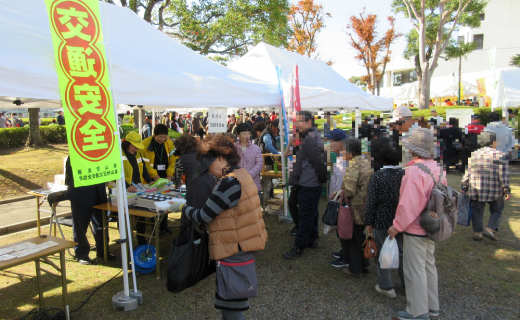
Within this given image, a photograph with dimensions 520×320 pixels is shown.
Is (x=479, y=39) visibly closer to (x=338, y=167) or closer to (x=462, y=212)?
(x=462, y=212)

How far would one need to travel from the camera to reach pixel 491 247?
190 inches

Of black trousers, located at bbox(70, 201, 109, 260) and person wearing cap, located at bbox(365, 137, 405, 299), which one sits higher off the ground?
person wearing cap, located at bbox(365, 137, 405, 299)

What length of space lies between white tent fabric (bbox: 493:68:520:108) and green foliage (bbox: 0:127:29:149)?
1676cm

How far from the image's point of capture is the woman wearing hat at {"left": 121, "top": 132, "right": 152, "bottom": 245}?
14.7 feet

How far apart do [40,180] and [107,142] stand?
269 inches

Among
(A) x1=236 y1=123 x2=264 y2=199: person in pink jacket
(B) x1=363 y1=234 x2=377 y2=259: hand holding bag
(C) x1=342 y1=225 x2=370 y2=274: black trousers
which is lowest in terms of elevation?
(C) x1=342 y1=225 x2=370 y2=274: black trousers

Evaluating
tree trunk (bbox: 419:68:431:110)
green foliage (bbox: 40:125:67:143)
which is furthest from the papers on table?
tree trunk (bbox: 419:68:431:110)

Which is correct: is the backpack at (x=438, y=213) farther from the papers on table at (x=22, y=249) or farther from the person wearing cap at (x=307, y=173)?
the papers on table at (x=22, y=249)

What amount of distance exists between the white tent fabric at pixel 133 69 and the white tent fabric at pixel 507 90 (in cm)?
753

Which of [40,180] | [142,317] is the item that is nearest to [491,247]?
[142,317]

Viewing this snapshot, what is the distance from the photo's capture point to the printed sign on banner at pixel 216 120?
17.2 feet

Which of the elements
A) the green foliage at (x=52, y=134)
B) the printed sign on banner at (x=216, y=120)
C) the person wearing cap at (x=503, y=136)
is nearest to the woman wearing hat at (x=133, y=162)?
the printed sign on banner at (x=216, y=120)

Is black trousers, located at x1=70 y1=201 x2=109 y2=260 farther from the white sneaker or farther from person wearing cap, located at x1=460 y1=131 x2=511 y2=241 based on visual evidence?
person wearing cap, located at x1=460 y1=131 x2=511 y2=241

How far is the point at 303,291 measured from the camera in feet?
11.9
